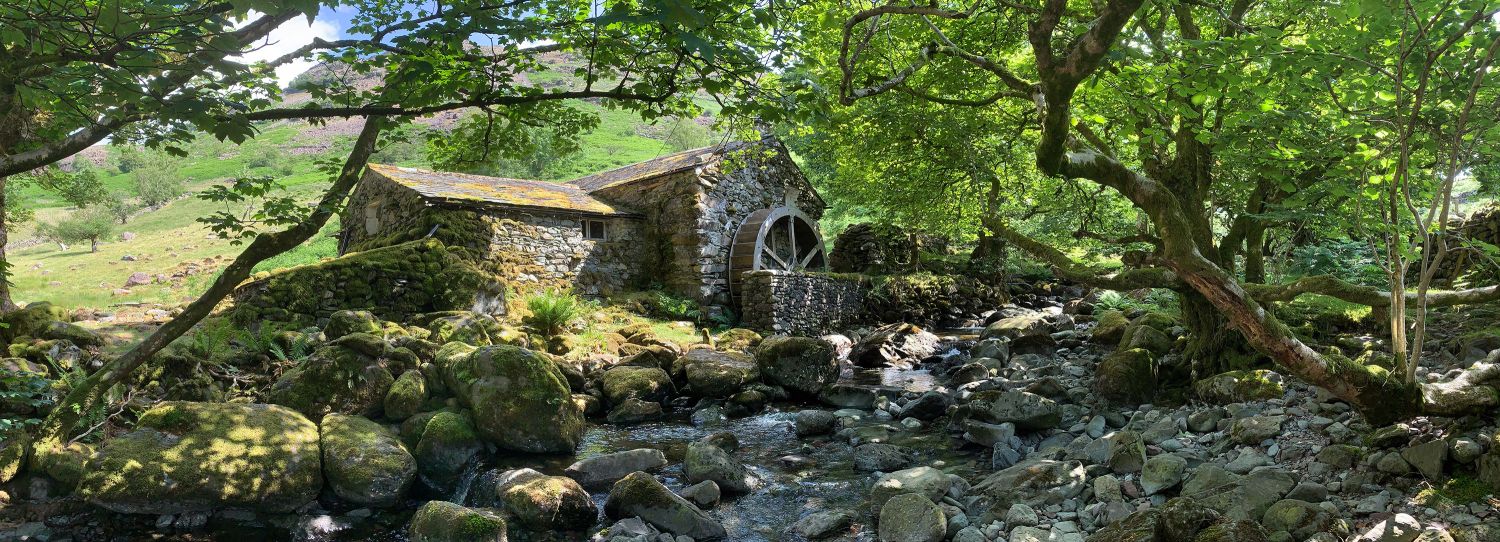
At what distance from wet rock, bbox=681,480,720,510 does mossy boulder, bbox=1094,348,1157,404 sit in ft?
14.8

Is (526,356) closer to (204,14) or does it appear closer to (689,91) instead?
(689,91)

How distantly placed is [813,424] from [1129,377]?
341 centimetres

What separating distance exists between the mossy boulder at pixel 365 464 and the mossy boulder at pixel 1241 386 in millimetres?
7150

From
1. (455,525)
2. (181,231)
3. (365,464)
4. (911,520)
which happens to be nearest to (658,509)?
(455,525)

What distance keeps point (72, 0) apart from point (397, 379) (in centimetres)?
532

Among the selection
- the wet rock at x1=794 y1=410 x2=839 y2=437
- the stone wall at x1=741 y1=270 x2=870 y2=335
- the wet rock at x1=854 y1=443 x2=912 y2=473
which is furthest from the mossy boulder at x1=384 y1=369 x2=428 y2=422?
the stone wall at x1=741 y1=270 x2=870 y2=335

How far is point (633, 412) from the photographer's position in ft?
28.8

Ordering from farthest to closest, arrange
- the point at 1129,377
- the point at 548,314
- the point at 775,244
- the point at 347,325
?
the point at 775,244
the point at 548,314
the point at 347,325
the point at 1129,377

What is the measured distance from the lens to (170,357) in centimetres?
689

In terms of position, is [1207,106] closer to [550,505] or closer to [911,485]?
[911,485]

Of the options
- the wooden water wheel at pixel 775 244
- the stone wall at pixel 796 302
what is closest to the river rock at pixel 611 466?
the stone wall at pixel 796 302

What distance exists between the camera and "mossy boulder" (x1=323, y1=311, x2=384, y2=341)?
8.69 metres

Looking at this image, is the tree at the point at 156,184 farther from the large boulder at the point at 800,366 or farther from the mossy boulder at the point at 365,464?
the mossy boulder at the point at 365,464

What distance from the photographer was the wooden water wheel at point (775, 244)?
16.4 metres
